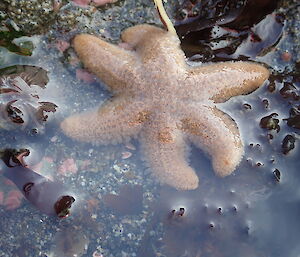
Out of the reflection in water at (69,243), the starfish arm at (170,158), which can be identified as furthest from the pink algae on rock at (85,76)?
the reflection in water at (69,243)

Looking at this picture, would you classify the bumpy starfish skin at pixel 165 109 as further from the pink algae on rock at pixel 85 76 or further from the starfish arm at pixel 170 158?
the pink algae on rock at pixel 85 76

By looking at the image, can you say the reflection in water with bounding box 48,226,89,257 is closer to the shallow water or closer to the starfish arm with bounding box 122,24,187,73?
the shallow water

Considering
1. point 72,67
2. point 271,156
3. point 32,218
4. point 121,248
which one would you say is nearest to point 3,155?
point 32,218

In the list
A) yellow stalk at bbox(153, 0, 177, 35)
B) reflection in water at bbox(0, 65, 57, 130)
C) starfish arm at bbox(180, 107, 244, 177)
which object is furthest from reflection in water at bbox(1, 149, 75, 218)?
yellow stalk at bbox(153, 0, 177, 35)

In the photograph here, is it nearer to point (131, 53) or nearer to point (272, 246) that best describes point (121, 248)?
point (272, 246)

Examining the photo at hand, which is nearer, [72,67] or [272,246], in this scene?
[272,246]

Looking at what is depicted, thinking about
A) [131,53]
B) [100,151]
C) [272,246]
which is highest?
[131,53]
